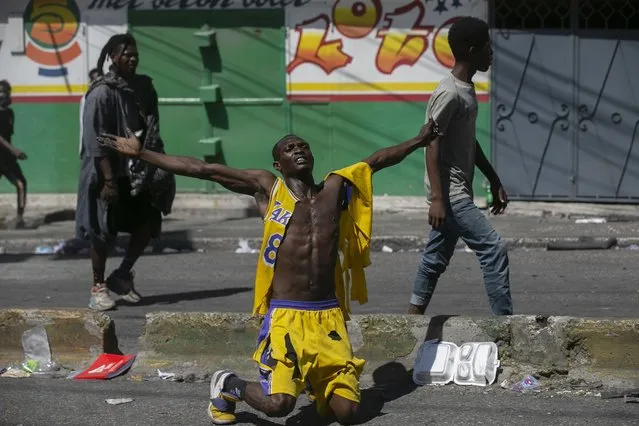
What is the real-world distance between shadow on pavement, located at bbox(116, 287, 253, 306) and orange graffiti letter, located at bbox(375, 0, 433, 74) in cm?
474

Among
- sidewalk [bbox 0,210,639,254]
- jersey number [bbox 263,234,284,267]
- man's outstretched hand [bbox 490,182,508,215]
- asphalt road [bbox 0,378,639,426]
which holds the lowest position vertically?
asphalt road [bbox 0,378,639,426]

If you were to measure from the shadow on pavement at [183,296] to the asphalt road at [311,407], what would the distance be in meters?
2.84

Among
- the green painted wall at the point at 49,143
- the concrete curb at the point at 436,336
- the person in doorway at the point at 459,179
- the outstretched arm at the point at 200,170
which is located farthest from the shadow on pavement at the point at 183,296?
the green painted wall at the point at 49,143

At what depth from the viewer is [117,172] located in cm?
903

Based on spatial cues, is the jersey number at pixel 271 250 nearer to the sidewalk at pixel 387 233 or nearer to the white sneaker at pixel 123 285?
the white sneaker at pixel 123 285

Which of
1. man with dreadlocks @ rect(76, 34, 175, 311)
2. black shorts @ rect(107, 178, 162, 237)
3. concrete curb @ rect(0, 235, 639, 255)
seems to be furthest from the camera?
concrete curb @ rect(0, 235, 639, 255)

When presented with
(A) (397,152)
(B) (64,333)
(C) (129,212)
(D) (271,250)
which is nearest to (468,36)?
(A) (397,152)

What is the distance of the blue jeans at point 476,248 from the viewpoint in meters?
6.91

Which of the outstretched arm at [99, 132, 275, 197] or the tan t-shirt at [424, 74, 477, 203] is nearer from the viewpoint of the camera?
the outstretched arm at [99, 132, 275, 197]

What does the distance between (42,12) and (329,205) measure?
9600 millimetres

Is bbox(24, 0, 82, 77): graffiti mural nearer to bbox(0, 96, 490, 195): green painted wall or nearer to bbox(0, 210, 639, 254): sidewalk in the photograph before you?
bbox(0, 96, 490, 195): green painted wall

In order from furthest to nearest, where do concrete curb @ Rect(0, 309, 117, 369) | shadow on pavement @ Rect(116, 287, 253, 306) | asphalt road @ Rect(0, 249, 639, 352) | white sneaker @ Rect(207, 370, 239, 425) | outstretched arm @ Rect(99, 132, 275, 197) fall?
shadow on pavement @ Rect(116, 287, 253, 306), asphalt road @ Rect(0, 249, 639, 352), concrete curb @ Rect(0, 309, 117, 369), outstretched arm @ Rect(99, 132, 275, 197), white sneaker @ Rect(207, 370, 239, 425)

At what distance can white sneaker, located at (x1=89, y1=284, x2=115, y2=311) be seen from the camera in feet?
30.0

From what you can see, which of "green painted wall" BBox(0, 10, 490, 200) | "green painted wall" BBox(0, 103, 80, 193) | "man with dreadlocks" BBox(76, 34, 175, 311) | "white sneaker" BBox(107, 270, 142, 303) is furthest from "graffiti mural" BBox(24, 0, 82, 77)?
"white sneaker" BBox(107, 270, 142, 303)
